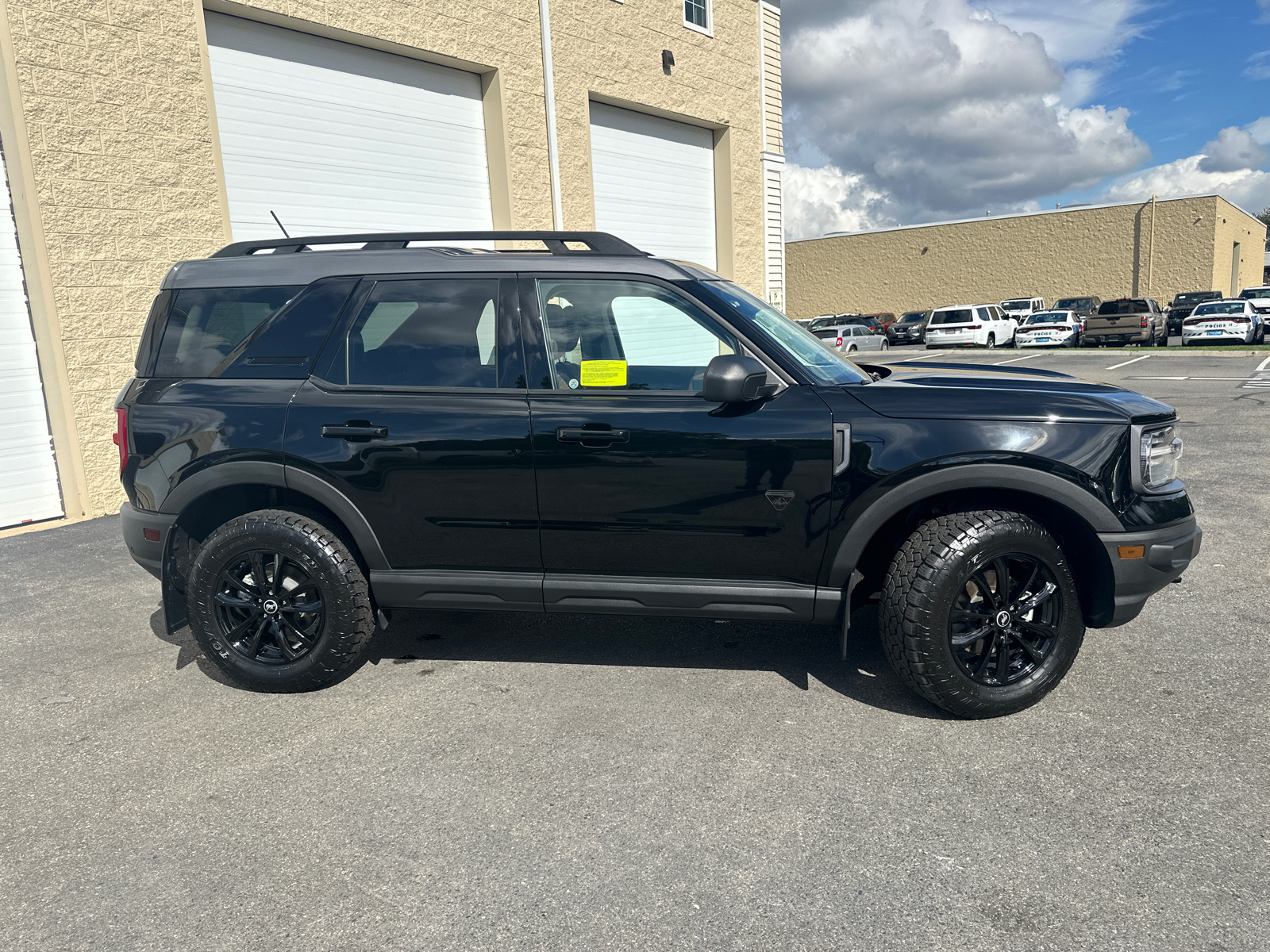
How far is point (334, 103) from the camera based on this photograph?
940 centimetres

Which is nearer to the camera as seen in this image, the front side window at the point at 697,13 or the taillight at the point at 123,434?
the taillight at the point at 123,434

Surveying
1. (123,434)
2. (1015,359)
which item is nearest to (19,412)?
(123,434)

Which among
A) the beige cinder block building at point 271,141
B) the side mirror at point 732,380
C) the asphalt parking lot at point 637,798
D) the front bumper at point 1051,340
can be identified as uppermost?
the beige cinder block building at point 271,141

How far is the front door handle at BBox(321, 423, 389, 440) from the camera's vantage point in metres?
3.63

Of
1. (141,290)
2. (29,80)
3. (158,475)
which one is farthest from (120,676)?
(29,80)

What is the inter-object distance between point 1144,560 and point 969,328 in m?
31.2

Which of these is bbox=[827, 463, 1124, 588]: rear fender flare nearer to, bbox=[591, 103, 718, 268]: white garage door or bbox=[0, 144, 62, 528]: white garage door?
bbox=[0, 144, 62, 528]: white garage door

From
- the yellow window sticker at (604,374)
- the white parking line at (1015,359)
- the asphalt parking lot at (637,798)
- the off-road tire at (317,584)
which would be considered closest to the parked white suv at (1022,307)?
the white parking line at (1015,359)

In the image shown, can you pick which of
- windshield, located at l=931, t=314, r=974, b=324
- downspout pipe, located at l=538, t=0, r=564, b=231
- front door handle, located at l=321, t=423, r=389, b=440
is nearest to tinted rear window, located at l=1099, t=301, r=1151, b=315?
windshield, located at l=931, t=314, r=974, b=324

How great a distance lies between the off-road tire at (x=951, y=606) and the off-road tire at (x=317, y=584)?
2.26 metres

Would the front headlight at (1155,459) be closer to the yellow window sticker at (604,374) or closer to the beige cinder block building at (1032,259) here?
the yellow window sticker at (604,374)

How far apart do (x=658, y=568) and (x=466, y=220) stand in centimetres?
853

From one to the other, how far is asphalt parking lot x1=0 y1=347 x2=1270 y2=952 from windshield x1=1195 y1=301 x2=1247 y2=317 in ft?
95.9

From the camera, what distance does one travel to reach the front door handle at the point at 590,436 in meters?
3.47
